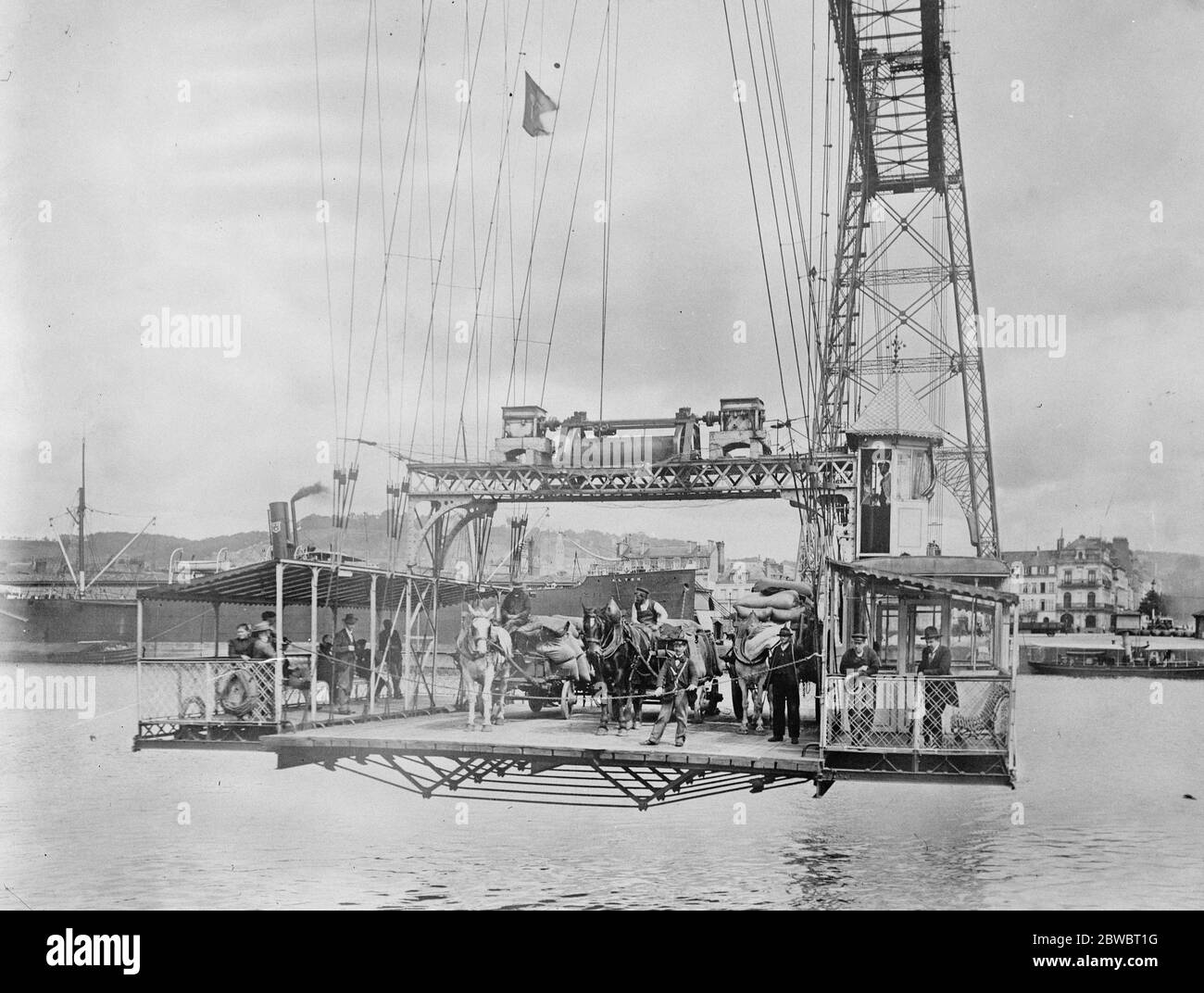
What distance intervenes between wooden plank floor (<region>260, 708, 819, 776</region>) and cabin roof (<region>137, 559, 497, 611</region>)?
2176mm

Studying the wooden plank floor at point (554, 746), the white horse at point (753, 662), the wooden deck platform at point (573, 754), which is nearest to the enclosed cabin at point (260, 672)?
the wooden plank floor at point (554, 746)

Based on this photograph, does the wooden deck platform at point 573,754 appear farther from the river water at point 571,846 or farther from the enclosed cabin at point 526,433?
the enclosed cabin at point 526,433

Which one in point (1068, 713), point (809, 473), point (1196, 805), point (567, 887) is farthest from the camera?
point (1068, 713)

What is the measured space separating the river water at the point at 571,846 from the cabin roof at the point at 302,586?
9.17 ft

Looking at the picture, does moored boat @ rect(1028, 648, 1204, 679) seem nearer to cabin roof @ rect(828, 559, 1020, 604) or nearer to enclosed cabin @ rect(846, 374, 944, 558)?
enclosed cabin @ rect(846, 374, 944, 558)

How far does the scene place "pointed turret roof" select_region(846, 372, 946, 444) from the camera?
24525 millimetres

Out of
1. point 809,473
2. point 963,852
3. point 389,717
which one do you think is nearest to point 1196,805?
point 963,852

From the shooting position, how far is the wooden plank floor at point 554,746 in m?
12.5

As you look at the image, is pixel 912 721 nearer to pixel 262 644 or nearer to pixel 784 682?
pixel 784 682

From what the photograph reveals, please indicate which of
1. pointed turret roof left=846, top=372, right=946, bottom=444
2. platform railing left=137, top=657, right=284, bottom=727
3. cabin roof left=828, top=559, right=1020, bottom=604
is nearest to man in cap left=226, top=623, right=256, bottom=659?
platform railing left=137, top=657, right=284, bottom=727

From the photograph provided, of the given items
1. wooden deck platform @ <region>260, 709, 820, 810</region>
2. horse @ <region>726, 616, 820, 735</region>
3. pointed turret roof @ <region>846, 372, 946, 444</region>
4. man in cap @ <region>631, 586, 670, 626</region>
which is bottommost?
wooden deck platform @ <region>260, 709, 820, 810</region>

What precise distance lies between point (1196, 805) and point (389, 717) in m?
17.1
